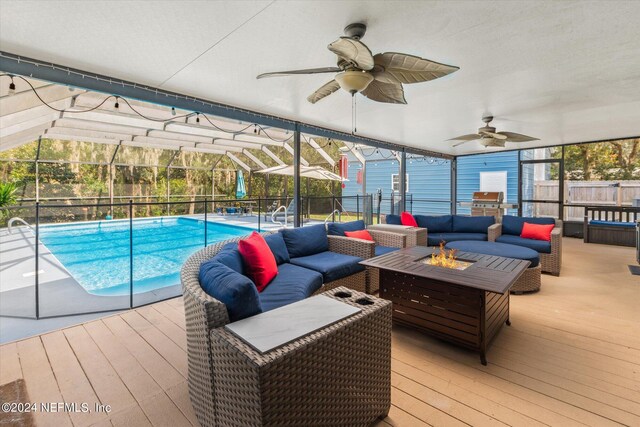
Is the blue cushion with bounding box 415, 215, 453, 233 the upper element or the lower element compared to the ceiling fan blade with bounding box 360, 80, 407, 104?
lower

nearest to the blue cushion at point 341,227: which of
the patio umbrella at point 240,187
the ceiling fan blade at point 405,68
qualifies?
the ceiling fan blade at point 405,68

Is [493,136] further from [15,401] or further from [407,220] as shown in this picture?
[15,401]

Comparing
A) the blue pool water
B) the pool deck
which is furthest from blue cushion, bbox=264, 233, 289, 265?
the blue pool water

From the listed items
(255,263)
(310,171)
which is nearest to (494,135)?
(255,263)

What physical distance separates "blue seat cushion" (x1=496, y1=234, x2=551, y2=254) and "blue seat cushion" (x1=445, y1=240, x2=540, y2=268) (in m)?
0.45

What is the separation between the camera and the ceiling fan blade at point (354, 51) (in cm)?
187

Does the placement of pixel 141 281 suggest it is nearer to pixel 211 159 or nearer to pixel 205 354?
pixel 205 354

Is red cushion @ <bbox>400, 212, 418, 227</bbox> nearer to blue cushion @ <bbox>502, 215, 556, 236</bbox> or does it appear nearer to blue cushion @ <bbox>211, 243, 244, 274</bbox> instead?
blue cushion @ <bbox>502, 215, 556, 236</bbox>

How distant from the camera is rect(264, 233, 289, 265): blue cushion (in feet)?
11.7

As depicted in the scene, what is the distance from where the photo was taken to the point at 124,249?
8.19m

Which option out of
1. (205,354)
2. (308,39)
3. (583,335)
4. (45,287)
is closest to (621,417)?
(583,335)

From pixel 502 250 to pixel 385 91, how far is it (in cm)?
305

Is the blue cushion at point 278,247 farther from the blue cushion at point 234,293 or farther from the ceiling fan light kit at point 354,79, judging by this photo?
the ceiling fan light kit at point 354,79

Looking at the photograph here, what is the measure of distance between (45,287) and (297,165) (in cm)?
404
